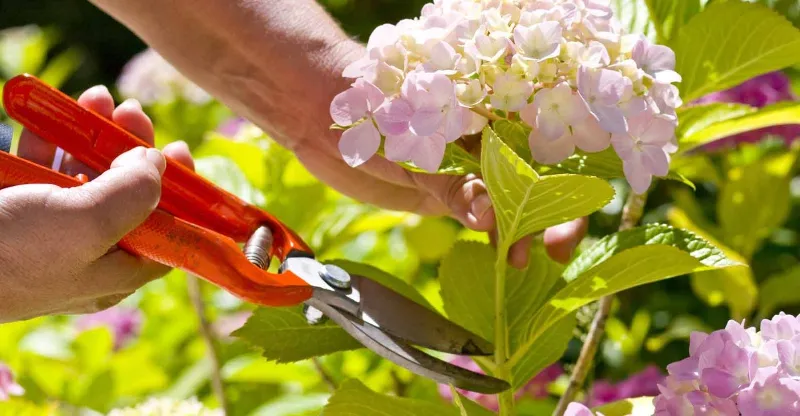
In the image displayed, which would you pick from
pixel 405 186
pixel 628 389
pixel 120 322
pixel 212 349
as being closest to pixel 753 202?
pixel 628 389

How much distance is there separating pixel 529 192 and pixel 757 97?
2.53ft

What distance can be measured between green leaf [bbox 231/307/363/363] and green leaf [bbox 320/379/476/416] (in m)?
0.09

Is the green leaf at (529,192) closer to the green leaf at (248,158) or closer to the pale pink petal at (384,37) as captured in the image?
the pale pink petal at (384,37)

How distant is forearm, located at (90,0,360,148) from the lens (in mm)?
963

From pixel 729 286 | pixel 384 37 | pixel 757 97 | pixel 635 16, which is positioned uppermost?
pixel 384 37

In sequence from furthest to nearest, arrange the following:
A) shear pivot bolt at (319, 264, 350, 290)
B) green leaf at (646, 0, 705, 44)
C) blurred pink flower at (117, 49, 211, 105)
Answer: blurred pink flower at (117, 49, 211, 105) → green leaf at (646, 0, 705, 44) → shear pivot bolt at (319, 264, 350, 290)

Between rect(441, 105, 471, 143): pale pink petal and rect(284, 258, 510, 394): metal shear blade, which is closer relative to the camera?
rect(441, 105, 471, 143): pale pink petal

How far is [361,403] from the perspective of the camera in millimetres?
770

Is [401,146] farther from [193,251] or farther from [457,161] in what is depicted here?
[193,251]

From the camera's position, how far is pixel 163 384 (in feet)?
5.01

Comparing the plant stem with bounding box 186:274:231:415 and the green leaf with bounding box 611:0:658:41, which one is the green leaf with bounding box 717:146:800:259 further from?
the plant stem with bounding box 186:274:231:415

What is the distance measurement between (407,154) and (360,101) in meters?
0.05

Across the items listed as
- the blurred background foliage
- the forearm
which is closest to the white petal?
the forearm

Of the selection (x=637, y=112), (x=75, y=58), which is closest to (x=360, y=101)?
(x=637, y=112)
